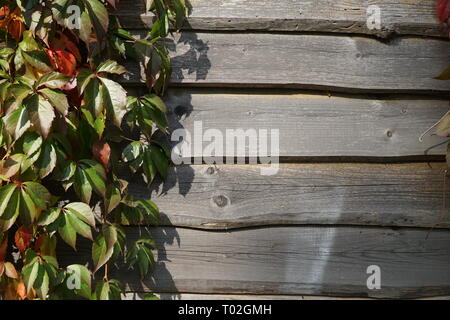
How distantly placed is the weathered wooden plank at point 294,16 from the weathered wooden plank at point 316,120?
20 cm

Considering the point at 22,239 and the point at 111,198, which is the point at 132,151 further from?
the point at 22,239

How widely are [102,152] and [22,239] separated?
1.07 feet

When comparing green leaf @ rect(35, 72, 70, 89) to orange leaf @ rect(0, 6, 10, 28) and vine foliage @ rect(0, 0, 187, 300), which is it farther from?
orange leaf @ rect(0, 6, 10, 28)

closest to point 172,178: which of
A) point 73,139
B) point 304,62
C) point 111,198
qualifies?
point 111,198

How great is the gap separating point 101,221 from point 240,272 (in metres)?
0.44

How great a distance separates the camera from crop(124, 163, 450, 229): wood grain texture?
1669 mm

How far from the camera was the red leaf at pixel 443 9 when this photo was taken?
1.63m

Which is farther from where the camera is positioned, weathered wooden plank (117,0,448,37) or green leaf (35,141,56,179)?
weathered wooden plank (117,0,448,37)

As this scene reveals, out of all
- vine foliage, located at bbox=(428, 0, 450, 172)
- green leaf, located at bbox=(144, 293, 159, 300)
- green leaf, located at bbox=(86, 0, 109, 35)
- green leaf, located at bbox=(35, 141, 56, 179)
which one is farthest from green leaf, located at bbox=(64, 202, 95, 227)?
vine foliage, located at bbox=(428, 0, 450, 172)

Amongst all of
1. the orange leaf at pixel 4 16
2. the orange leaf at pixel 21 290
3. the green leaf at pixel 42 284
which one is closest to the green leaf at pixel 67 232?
the green leaf at pixel 42 284

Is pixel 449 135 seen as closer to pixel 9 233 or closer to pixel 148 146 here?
pixel 148 146

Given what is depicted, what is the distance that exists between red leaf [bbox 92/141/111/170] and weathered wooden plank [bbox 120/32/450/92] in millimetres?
225

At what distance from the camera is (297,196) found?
1.68m

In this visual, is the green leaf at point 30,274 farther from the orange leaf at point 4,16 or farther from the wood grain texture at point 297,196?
the orange leaf at point 4,16
